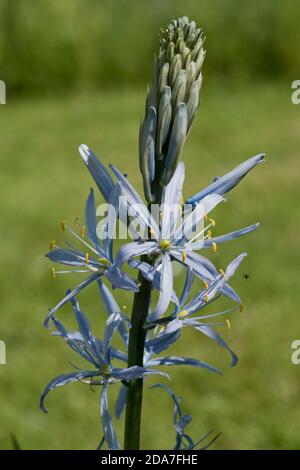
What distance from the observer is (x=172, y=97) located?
1.08 m

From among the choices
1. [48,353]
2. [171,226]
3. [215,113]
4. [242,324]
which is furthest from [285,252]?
[171,226]

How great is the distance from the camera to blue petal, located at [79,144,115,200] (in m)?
1.11

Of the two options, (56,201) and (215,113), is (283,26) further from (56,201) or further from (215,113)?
(56,201)

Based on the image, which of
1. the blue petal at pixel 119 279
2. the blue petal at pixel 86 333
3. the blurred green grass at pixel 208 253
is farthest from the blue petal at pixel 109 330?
the blurred green grass at pixel 208 253

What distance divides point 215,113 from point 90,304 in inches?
114

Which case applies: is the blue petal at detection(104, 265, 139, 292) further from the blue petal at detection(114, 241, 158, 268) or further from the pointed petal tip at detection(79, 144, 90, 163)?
the pointed petal tip at detection(79, 144, 90, 163)

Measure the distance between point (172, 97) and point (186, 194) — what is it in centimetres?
381

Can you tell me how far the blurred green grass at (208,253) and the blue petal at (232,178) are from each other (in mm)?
1811

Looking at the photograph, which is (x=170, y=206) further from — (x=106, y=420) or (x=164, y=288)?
(x=106, y=420)

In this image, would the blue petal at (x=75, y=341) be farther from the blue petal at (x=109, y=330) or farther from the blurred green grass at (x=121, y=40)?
the blurred green grass at (x=121, y=40)

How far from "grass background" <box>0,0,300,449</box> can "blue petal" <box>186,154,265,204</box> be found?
1603mm

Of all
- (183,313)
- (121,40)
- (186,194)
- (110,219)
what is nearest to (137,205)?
(110,219)

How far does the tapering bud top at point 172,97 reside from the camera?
1.07 metres

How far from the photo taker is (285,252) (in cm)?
429
